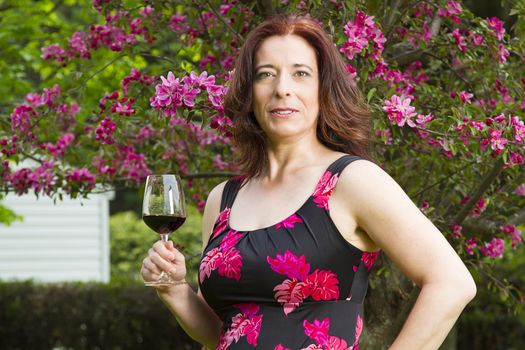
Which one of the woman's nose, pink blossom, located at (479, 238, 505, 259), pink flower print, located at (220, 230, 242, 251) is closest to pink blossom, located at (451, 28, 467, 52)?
pink blossom, located at (479, 238, 505, 259)

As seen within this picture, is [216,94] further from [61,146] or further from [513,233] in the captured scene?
[61,146]

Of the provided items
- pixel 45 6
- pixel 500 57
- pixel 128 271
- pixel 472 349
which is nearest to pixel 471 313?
pixel 472 349

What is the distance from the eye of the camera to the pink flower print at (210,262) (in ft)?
9.12

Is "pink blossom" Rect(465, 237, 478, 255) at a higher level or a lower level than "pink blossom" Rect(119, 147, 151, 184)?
higher

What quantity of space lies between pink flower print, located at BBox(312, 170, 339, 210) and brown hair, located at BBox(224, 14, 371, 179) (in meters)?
0.22

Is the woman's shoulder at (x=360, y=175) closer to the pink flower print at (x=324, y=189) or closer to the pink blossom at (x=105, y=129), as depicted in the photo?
the pink flower print at (x=324, y=189)

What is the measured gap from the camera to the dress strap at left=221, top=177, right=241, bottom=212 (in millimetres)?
3039

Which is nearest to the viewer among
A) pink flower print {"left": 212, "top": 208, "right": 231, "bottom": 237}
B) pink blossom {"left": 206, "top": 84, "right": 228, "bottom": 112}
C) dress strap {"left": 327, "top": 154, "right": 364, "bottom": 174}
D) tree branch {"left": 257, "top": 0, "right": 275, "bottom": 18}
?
dress strap {"left": 327, "top": 154, "right": 364, "bottom": 174}

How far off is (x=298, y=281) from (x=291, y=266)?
0.05m

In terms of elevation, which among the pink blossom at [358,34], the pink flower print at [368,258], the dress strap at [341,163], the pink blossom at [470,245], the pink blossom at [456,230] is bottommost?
the pink blossom at [470,245]

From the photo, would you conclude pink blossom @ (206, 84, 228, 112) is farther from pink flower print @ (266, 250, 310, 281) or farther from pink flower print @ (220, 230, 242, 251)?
pink flower print @ (266, 250, 310, 281)

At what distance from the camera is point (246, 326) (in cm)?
273

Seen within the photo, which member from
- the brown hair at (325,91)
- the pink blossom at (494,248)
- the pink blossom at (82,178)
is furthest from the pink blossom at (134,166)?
the brown hair at (325,91)

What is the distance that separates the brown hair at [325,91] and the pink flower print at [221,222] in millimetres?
285
